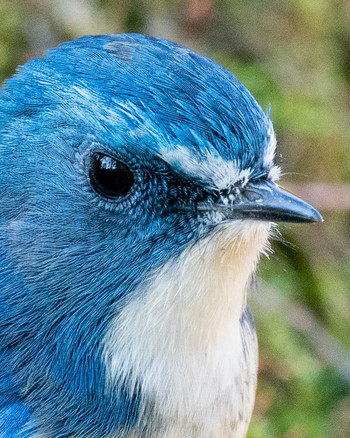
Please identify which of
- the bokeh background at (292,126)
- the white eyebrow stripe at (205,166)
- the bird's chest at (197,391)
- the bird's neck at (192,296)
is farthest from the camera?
the bokeh background at (292,126)

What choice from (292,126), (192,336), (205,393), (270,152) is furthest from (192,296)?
(292,126)

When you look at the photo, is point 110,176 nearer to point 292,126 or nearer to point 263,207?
point 263,207

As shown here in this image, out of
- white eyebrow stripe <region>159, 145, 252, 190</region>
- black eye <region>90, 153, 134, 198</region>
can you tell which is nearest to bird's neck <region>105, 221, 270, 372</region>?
white eyebrow stripe <region>159, 145, 252, 190</region>

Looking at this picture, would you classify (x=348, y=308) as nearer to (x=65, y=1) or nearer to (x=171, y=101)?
(x=65, y=1)

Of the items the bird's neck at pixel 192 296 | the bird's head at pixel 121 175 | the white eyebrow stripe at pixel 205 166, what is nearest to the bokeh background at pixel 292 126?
the bird's neck at pixel 192 296

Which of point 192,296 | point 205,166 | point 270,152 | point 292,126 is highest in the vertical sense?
point 292,126

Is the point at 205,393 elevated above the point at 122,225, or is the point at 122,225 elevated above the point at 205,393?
the point at 122,225

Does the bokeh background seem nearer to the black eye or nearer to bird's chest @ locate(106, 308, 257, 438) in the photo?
bird's chest @ locate(106, 308, 257, 438)

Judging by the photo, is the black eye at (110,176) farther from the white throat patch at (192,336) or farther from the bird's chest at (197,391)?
the bird's chest at (197,391)
